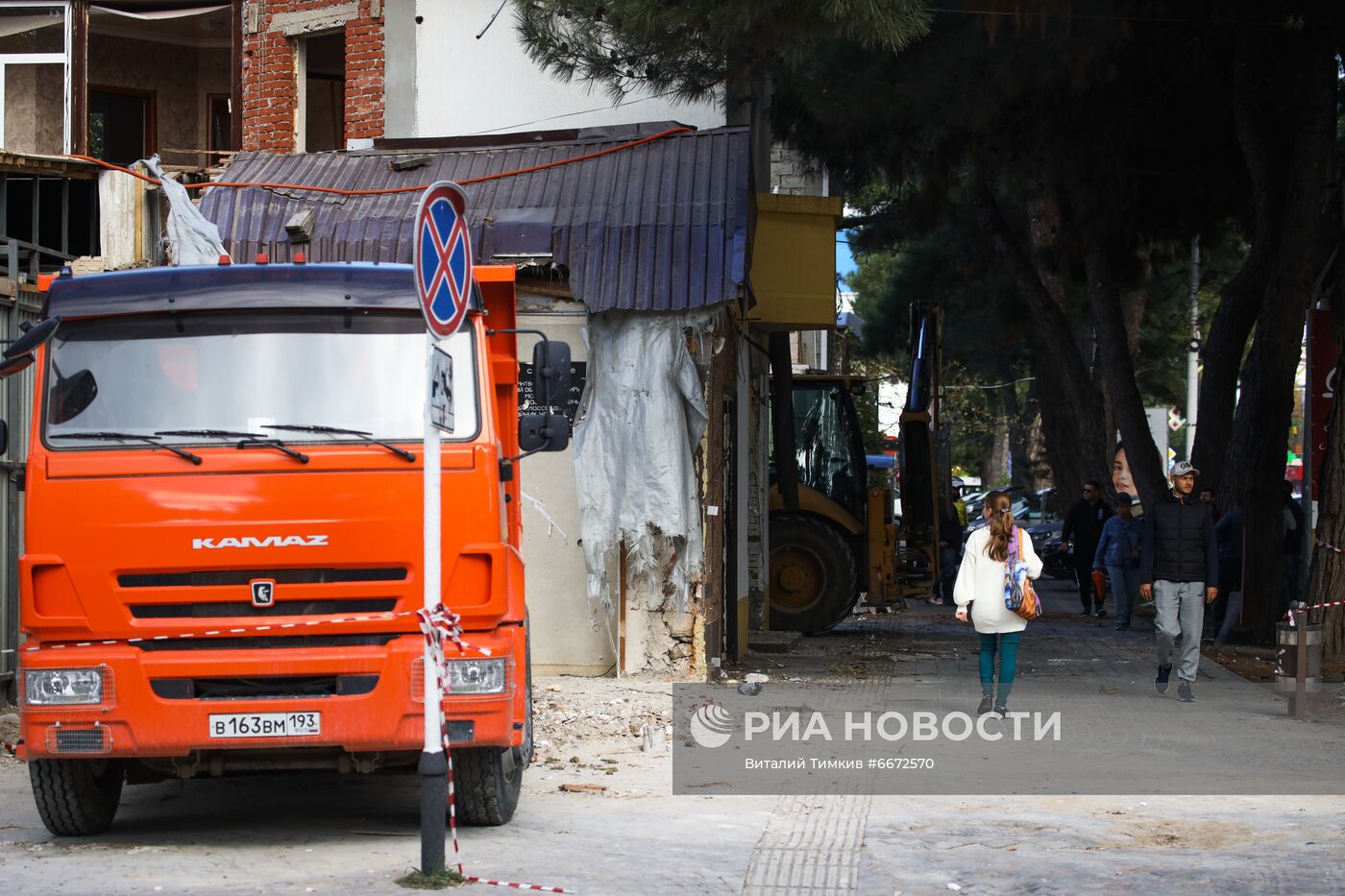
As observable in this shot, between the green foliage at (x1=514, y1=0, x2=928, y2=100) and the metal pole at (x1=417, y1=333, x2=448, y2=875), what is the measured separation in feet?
18.6

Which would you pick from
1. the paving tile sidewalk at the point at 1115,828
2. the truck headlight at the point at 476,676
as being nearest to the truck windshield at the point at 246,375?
the truck headlight at the point at 476,676

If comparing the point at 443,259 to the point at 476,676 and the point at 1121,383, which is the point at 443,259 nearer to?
the point at 476,676

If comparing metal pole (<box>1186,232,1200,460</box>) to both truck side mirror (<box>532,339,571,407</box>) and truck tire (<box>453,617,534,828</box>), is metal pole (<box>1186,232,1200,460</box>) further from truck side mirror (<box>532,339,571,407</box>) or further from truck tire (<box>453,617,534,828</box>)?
truck tire (<box>453,617,534,828</box>)

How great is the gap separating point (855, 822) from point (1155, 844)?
1.40 metres

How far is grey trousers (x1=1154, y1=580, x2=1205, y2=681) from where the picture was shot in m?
13.3

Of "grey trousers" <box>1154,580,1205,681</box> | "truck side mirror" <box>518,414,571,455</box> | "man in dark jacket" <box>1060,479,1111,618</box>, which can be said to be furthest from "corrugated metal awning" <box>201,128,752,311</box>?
"man in dark jacket" <box>1060,479,1111,618</box>

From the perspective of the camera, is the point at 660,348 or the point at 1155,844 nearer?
the point at 1155,844

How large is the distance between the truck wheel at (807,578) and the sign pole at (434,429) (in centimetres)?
1265

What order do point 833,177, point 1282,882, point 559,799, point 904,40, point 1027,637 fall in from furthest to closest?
point 833,177 < point 1027,637 < point 904,40 < point 559,799 < point 1282,882

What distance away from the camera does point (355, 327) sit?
24.7 ft

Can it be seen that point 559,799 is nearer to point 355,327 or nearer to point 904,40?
point 355,327

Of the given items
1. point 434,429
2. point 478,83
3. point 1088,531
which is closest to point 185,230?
point 478,83

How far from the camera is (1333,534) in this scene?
1476cm

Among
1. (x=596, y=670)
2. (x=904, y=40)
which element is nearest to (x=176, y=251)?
(x=596, y=670)
